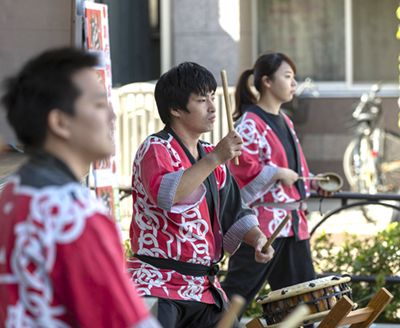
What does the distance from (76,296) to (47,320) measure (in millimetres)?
78

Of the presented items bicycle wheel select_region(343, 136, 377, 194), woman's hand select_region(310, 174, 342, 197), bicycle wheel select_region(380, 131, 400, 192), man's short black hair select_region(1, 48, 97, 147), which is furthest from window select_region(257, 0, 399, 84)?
man's short black hair select_region(1, 48, 97, 147)

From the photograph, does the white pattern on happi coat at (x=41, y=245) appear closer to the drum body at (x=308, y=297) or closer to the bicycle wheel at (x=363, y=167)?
the drum body at (x=308, y=297)

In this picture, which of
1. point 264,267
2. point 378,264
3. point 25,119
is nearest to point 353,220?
point 378,264

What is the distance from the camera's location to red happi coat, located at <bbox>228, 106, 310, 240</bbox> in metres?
3.21

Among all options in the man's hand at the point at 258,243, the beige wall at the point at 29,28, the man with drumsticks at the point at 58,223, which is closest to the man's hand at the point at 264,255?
the man's hand at the point at 258,243

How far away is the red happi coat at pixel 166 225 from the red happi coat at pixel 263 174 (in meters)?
1.03

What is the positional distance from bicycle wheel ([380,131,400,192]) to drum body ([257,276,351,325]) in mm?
5745

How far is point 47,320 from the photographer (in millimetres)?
993

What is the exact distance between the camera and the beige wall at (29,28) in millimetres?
2801

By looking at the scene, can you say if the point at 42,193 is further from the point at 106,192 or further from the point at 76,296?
the point at 106,192

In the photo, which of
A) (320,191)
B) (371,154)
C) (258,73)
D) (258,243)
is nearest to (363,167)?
(371,154)

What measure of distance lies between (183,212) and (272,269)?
139cm

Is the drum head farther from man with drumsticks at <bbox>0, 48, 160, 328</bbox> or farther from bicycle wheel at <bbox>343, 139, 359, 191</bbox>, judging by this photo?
bicycle wheel at <bbox>343, 139, 359, 191</bbox>

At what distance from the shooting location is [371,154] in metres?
7.84
